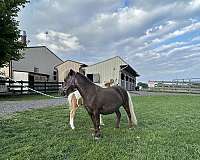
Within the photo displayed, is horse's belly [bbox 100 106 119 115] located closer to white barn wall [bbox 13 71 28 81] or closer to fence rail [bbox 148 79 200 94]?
white barn wall [bbox 13 71 28 81]

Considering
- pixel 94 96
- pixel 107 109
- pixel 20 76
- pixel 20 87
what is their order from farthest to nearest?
pixel 20 76
pixel 20 87
pixel 107 109
pixel 94 96

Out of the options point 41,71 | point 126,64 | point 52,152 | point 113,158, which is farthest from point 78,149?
point 41,71

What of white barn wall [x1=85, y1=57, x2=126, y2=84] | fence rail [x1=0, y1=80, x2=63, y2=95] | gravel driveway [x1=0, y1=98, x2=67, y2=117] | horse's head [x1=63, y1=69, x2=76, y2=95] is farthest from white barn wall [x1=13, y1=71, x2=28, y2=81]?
horse's head [x1=63, y1=69, x2=76, y2=95]

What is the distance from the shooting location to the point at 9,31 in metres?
22.2

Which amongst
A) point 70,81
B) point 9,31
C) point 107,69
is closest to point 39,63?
point 107,69

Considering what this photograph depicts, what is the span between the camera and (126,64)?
143 ft

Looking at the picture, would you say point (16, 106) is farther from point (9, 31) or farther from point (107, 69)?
point (107, 69)

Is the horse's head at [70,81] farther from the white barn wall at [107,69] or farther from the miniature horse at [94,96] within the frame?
the white barn wall at [107,69]

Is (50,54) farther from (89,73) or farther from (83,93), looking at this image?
(83,93)

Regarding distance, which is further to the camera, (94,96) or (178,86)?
(178,86)

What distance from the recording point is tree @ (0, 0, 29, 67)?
2140 centimetres

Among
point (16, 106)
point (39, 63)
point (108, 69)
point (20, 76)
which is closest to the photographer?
point (16, 106)

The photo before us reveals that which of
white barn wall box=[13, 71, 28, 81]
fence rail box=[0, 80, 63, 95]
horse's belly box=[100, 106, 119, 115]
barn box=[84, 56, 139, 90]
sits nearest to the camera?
horse's belly box=[100, 106, 119, 115]

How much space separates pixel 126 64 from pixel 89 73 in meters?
6.57
